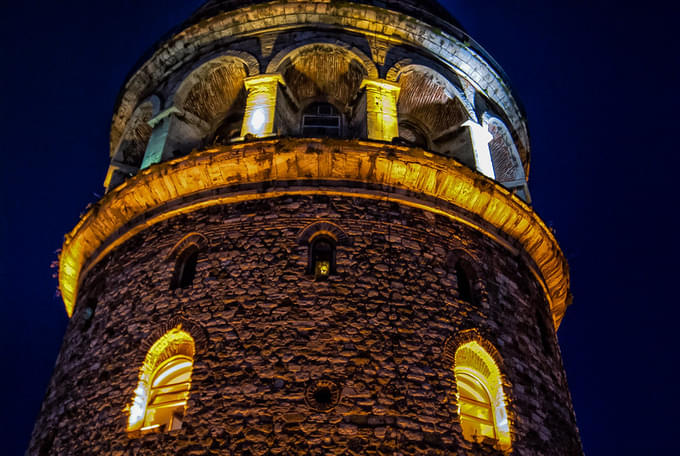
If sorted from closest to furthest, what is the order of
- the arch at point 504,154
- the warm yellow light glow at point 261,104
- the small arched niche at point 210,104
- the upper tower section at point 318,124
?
1. the upper tower section at point 318,124
2. the warm yellow light glow at point 261,104
3. the small arched niche at point 210,104
4. the arch at point 504,154

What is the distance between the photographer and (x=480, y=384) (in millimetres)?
10258

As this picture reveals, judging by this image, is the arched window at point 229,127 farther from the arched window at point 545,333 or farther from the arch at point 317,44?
the arched window at point 545,333

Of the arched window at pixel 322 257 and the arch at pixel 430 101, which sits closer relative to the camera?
the arched window at pixel 322 257

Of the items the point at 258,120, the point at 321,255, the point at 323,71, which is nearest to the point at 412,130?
the point at 323,71

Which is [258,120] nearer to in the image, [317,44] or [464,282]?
[317,44]

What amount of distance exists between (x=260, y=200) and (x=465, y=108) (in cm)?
584

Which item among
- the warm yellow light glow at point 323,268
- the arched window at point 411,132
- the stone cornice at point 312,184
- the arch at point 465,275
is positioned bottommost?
the warm yellow light glow at point 323,268

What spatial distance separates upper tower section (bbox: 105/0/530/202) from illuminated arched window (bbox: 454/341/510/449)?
4.66 metres

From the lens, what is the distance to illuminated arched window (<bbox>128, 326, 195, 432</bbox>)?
953 cm

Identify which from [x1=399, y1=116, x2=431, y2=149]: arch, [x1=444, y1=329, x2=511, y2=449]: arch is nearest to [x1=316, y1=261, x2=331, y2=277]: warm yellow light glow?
[x1=444, y1=329, x2=511, y2=449]: arch

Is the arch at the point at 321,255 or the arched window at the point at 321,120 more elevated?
the arched window at the point at 321,120

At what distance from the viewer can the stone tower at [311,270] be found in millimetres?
8805

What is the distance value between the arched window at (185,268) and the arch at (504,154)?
7976 millimetres

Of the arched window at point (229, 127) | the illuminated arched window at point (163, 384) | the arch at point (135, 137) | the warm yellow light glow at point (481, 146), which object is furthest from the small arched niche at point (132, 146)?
the warm yellow light glow at point (481, 146)
